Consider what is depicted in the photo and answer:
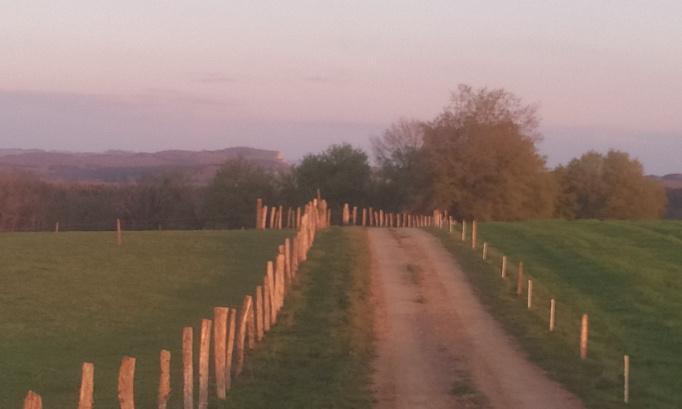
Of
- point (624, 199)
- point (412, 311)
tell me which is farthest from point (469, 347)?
point (624, 199)

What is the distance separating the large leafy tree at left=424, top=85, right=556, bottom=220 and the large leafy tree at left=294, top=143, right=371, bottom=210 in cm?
1189

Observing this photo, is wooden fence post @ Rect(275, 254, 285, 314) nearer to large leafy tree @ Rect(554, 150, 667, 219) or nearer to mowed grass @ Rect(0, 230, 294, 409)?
mowed grass @ Rect(0, 230, 294, 409)

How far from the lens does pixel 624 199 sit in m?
70.6

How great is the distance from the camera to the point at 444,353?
53.9 feet

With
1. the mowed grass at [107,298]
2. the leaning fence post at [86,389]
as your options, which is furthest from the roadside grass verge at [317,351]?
the leaning fence post at [86,389]

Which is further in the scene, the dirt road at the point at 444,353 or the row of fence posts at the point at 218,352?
the dirt road at the point at 444,353

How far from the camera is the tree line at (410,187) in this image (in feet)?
201

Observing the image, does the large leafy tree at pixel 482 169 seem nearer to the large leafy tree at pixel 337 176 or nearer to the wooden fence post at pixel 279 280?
the large leafy tree at pixel 337 176

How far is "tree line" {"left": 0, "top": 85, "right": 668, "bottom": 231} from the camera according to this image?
2416 inches

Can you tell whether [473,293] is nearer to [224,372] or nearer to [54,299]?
[224,372]

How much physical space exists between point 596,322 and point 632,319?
121 cm

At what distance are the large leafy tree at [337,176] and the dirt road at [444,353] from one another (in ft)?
151

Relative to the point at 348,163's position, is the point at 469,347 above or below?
below

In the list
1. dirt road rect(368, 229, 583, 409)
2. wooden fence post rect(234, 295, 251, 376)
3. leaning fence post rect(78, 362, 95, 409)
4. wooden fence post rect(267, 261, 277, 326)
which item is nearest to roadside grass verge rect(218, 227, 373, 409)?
wooden fence post rect(234, 295, 251, 376)
